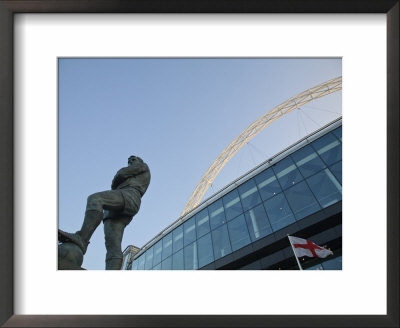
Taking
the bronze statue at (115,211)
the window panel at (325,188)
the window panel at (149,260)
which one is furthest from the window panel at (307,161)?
the bronze statue at (115,211)

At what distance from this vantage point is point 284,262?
2827cm

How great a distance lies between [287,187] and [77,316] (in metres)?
26.4

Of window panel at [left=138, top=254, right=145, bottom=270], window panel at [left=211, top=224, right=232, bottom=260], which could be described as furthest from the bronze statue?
window panel at [left=138, top=254, right=145, bottom=270]

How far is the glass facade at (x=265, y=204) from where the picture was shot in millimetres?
28375

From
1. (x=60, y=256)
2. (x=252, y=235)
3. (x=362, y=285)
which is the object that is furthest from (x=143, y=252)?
(x=362, y=285)

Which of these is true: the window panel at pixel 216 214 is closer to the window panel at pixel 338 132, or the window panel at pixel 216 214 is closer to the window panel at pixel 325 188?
the window panel at pixel 325 188

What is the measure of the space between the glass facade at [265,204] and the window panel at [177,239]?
11 cm

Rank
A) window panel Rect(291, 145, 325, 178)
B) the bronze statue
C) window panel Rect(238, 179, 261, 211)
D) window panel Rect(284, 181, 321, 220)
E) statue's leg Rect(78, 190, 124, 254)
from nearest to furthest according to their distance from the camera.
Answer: the bronze statue, statue's leg Rect(78, 190, 124, 254), window panel Rect(284, 181, 321, 220), window panel Rect(291, 145, 325, 178), window panel Rect(238, 179, 261, 211)

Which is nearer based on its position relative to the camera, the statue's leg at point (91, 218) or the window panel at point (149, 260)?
the statue's leg at point (91, 218)

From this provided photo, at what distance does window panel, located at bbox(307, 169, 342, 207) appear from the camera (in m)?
27.2

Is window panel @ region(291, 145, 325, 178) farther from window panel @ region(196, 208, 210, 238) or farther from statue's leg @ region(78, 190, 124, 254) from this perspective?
statue's leg @ region(78, 190, 124, 254)

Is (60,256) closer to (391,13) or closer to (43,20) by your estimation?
(43,20)

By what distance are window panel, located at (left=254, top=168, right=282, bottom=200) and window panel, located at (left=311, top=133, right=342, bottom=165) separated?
3344mm

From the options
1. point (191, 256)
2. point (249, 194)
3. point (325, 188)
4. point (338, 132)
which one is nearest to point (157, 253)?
point (191, 256)
